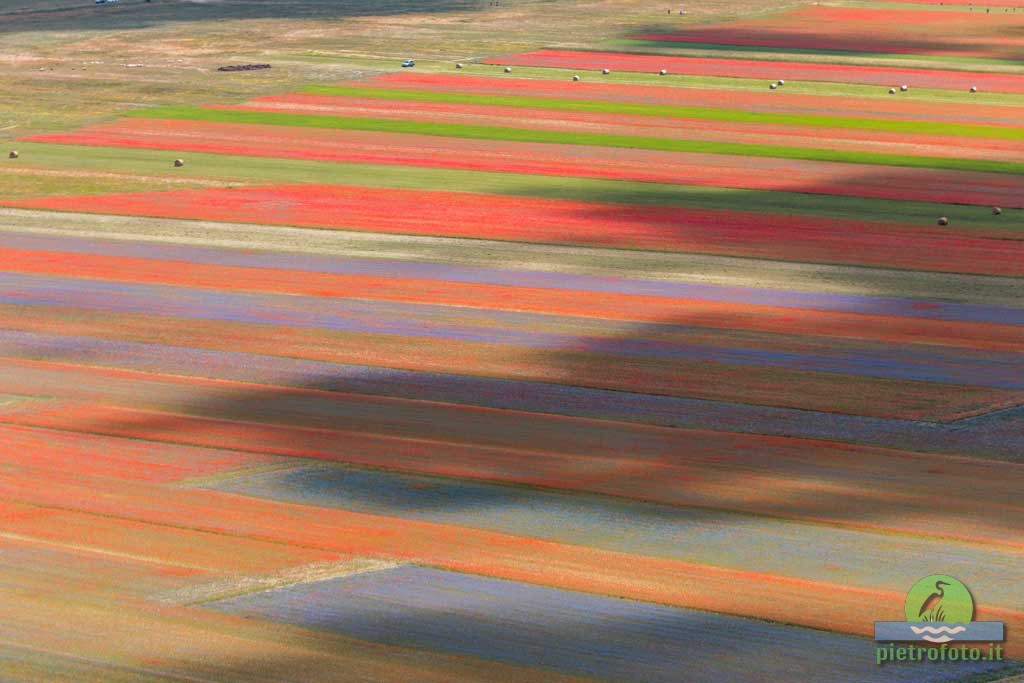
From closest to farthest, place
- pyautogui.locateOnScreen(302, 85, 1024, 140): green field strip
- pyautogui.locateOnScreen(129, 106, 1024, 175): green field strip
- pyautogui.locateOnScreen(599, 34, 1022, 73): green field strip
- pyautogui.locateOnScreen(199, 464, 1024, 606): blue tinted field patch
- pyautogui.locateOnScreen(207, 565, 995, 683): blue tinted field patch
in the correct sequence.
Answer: pyautogui.locateOnScreen(207, 565, 995, 683): blue tinted field patch → pyautogui.locateOnScreen(199, 464, 1024, 606): blue tinted field patch → pyautogui.locateOnScreen(129, 106, 1024, 175): green field strip → pyautogui.locateOnScreen(302, 85, 1024, 140): green field strip → pyautogui.locateOnScreen(599, 34, 1022, 73): green field strip

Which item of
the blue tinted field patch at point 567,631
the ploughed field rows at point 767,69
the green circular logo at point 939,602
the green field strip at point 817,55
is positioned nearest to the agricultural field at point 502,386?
the blue tinted field patch at point 567,631

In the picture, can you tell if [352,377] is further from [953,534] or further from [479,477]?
[953,534]

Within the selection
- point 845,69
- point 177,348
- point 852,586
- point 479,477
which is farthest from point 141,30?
point 852,586

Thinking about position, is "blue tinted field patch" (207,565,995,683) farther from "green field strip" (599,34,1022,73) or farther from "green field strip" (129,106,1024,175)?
"green field strip" (599,34,1022,73)

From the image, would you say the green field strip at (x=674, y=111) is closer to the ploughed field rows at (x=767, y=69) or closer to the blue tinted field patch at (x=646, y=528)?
the ploughed field rows at (x=767, y=69)

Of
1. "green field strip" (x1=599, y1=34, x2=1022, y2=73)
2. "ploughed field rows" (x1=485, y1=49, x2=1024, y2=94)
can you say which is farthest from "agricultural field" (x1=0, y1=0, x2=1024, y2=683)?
"green field strip" (x1=599, y1=34, x2=1022, y2=73)

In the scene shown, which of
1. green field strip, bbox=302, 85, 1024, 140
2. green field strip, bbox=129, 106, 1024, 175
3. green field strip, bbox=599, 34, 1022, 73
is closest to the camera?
green field strip, bbox=129, 106, 1024, 175
